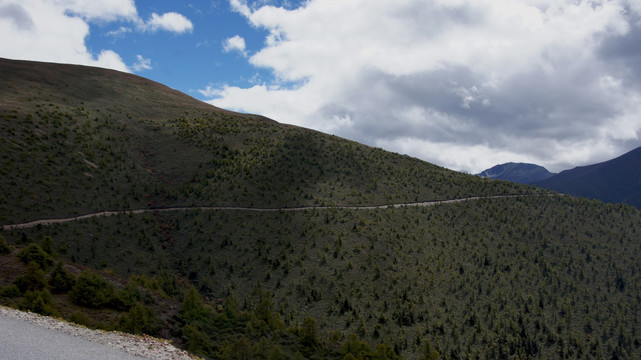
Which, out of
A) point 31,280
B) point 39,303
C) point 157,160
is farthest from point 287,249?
point 157,160

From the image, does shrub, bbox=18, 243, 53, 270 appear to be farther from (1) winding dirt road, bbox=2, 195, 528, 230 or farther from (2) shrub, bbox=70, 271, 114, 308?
(1) winding dirt road, bbox=2, 195, 528, 230

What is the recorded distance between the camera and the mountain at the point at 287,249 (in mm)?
21750

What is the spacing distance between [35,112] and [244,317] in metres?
46.7

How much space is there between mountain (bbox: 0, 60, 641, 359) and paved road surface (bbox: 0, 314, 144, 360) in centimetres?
272

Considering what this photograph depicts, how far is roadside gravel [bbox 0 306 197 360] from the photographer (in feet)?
38.1

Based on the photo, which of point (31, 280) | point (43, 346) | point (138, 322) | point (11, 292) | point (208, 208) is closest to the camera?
point (43, 346)

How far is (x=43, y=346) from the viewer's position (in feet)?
39.5

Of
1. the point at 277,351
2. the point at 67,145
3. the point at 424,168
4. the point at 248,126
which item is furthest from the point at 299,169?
the point at 277,351

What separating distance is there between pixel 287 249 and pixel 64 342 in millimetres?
24384

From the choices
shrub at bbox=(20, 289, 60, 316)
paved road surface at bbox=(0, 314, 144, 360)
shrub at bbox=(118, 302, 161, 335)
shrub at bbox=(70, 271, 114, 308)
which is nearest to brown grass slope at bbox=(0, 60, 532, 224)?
shrub at bbox=(70, 271, 114, 308)

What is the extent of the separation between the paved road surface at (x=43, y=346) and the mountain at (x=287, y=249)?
2.72 metres

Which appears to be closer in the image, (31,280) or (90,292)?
(31,280)

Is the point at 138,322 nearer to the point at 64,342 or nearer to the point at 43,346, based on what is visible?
the point at 64,342

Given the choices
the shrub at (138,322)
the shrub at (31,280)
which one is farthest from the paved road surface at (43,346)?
A: the shrub at (31,280)
